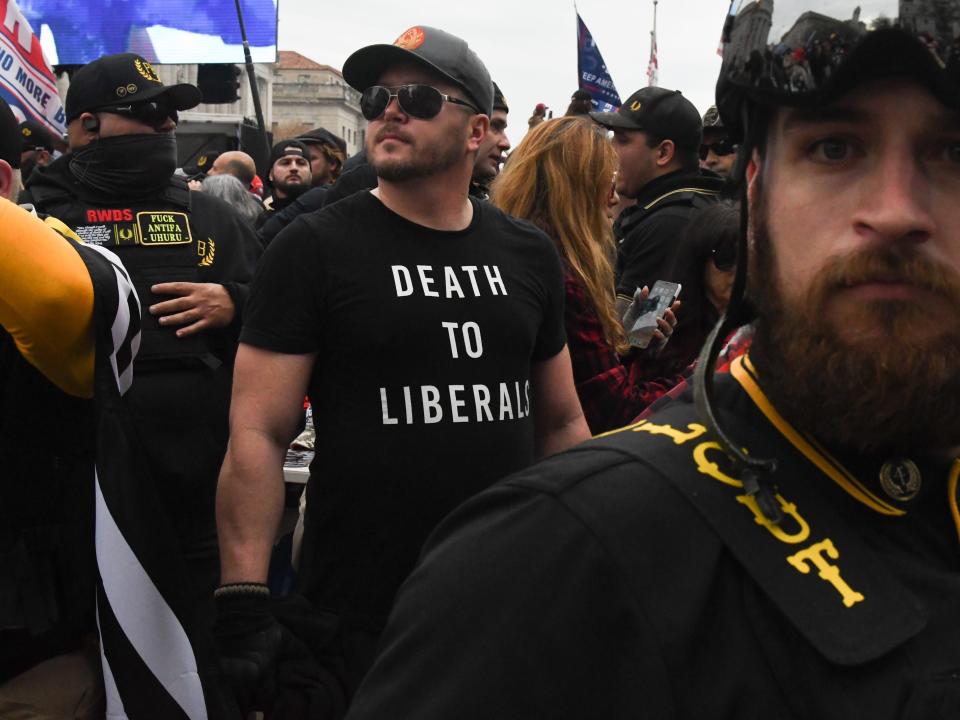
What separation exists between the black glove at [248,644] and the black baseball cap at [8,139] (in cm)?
113

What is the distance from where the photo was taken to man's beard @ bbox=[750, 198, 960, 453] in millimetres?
1180

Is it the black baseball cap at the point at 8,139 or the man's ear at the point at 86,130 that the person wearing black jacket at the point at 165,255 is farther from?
the black baseball cap at the point at 8,139

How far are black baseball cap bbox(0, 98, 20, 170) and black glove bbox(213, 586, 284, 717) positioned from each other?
1.13 meters

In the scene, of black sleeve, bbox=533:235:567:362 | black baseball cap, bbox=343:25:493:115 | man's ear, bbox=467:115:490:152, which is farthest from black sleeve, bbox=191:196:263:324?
black sleeve, bbox=533:235:567:362

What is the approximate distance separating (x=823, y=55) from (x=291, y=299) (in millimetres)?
1621

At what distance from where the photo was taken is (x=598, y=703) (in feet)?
3.36

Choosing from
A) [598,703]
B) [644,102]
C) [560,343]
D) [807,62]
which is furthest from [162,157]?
[598,703]

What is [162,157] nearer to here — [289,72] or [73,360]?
[73,360]

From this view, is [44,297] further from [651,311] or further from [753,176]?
[651,311]

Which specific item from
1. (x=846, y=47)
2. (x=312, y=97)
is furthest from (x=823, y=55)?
(x=312, y=97)

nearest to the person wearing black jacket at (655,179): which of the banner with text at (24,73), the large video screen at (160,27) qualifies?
the banner with text at (24,73)

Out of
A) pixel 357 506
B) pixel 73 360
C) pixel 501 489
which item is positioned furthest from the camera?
pixel 357 506

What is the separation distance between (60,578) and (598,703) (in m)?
1.66

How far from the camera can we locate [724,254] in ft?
12.1
